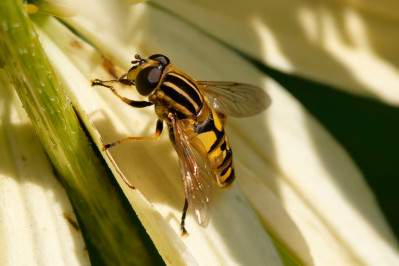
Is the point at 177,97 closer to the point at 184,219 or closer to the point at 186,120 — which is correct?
the point at 186,120

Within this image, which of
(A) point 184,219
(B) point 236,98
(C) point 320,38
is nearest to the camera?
(A) point 184,219

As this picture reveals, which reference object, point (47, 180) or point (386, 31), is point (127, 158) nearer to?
point (47, 180)

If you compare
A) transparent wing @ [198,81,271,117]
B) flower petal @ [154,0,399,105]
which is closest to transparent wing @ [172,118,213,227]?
transparent wing @ [198,81,271,117]

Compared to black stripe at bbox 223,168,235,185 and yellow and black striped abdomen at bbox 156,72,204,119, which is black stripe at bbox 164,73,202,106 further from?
black stripe at bbox 223,168,235,185

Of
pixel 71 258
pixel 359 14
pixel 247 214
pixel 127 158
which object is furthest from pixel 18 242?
pixel 359 14

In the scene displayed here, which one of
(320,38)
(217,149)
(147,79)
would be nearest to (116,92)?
(147,79)

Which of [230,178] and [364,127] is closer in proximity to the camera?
[230,178]

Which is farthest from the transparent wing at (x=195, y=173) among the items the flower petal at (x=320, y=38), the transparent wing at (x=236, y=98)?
the flower petal at (x=320, y=38)
